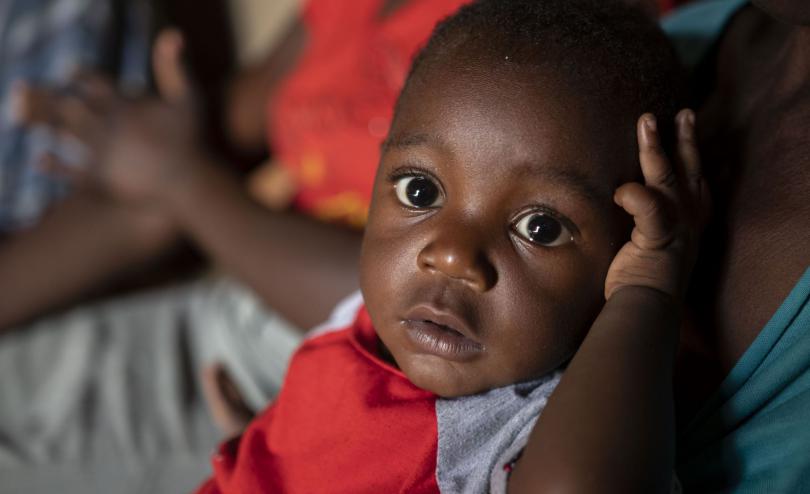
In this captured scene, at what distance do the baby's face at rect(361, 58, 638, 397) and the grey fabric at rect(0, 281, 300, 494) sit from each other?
534mm

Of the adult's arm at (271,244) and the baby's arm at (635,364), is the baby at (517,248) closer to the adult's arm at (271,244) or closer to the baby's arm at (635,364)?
the baby's arm at (635,364)

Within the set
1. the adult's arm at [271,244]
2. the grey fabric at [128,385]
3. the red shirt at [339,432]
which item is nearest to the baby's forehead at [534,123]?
the red shirt at [339,432]

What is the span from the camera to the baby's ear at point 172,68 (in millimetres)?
1349

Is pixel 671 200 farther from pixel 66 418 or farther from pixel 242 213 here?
pixel 66 418

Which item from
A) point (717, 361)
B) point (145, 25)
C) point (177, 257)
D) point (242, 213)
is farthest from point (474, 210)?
point (145, 25)

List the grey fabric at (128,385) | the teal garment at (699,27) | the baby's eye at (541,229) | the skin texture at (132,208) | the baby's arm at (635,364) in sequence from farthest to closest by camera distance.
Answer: the skin texture at (132,208) < the grey fabric at (128,385) < the teal garment at (699,27) < the baby's eye at (541,229) < the baby's arm at (635,364)

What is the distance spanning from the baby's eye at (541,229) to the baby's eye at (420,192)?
0.08 meters

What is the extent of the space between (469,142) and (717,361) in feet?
1.02

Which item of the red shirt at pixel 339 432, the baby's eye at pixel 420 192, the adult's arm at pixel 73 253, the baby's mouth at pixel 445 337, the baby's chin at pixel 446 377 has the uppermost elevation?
the baby's eye at pixel 420 192

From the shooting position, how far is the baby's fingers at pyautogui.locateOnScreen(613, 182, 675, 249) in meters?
0.69

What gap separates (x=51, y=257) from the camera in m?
1.37

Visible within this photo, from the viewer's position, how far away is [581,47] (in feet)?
2.44

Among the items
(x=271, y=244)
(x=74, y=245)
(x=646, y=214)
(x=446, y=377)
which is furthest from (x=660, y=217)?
(x=74, y=245)

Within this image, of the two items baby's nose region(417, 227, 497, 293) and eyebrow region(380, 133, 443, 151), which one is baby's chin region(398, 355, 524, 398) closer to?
baby's nose region(417, 227, 497, 293)
